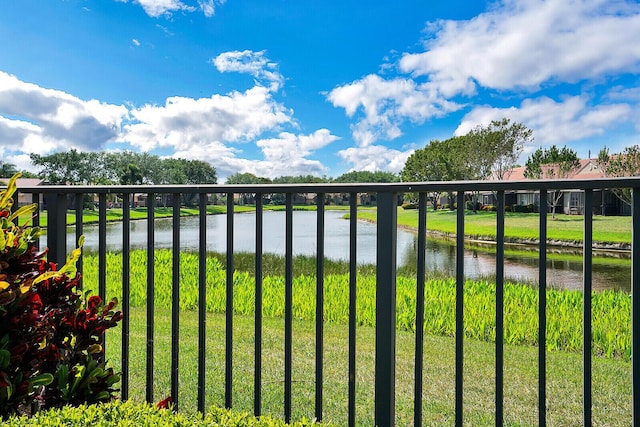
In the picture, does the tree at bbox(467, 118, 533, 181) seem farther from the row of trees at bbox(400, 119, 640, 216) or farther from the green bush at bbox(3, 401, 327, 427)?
the green bush at bbox(3, 401, 327, 427)

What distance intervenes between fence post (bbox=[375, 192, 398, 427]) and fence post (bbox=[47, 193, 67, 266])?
161cm

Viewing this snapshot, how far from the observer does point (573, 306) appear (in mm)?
4816

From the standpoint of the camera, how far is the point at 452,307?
473cm

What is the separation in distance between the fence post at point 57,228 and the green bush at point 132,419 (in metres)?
1.02

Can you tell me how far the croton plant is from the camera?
1.66m

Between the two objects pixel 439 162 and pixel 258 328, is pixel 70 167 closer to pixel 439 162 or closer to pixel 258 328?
pixel 439 162

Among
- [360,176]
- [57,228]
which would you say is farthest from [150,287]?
[360,176]

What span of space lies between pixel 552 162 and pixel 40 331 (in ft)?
89.2

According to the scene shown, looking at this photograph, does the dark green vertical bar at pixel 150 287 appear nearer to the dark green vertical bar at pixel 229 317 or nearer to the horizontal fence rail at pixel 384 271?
the horizontal fence rail at pixel 384 271

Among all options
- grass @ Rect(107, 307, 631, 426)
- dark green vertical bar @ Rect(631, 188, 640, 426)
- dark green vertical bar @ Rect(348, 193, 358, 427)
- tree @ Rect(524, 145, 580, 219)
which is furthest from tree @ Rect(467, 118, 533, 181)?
dark green vertical bar @ Rect(348, 193, 358, 427)

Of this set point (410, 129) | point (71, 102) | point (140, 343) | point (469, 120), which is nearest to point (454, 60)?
point (410, 129)

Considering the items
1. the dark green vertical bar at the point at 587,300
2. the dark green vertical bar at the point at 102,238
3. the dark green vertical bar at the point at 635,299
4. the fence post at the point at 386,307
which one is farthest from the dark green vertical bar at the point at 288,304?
the dark green vertical bar at the point at 635,299

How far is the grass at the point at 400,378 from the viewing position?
250 centimetres

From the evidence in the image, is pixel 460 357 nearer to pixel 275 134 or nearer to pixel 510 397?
pixel 510 397
